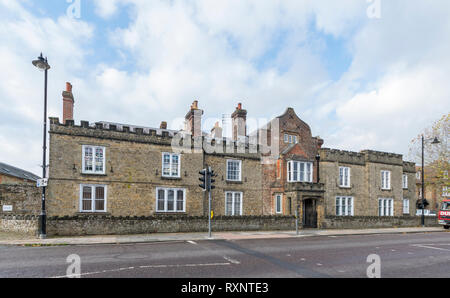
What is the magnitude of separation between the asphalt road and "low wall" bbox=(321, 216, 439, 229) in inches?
429

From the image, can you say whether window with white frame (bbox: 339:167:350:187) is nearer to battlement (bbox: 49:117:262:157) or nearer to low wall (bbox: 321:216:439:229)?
low wall (bbox: 321:216:439:229)

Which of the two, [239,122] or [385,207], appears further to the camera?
[385,207]

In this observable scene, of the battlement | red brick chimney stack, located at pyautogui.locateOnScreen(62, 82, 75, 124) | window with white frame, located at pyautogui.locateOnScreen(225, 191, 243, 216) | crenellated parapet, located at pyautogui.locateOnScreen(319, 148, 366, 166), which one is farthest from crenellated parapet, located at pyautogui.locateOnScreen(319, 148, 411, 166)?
red brick chimney stack, located at pyautogui.locateOnScreen(62, 82, 75, 124)

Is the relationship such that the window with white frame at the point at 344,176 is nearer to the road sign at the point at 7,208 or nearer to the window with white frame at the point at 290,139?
the window with white frame at the point at 290,139

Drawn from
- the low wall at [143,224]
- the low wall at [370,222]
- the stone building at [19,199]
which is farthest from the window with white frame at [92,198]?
the low wall at [370,222]

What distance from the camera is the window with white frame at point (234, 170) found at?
24.8 m

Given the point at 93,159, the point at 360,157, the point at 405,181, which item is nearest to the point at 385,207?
the point at 405,181

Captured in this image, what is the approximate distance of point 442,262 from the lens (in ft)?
34.6

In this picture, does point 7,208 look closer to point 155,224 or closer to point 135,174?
point 135,174

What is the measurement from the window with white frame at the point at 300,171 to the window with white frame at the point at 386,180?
9.59 metres

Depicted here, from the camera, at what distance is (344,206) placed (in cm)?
2805

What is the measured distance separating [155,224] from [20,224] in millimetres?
8415
